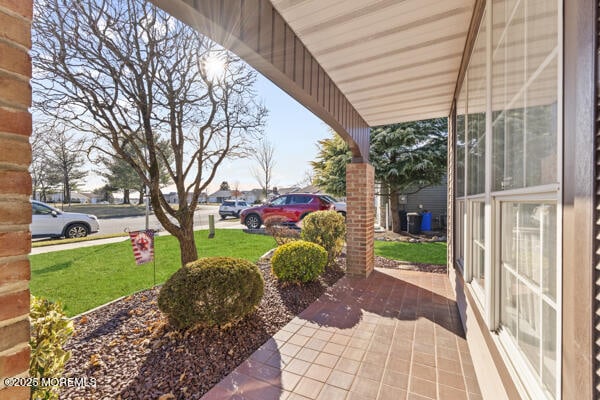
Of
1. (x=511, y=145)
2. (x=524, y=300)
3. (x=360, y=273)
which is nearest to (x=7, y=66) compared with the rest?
(x=511, y=145)

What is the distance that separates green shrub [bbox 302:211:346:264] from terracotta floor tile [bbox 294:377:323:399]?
3049 millimetres

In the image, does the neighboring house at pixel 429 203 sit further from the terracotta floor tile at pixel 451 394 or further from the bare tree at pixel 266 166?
the bare tree at pixel 266 166

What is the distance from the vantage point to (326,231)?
5066 millimetres

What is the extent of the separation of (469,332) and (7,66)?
129 inches

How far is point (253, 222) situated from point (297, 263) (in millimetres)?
7562

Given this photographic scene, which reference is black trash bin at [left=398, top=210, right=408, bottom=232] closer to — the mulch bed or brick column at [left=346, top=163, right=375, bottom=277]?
brick column at [left=346, top=163, right=375, bottom=277]

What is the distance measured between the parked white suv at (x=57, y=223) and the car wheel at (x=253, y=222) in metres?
5.51

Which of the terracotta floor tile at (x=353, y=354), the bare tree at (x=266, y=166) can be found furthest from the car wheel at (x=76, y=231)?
the bare tree at (x=266, y=166)

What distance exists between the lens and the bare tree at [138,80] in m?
2.97

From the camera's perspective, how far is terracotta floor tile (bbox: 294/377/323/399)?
1.89 m

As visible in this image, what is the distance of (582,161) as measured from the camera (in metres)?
0.73

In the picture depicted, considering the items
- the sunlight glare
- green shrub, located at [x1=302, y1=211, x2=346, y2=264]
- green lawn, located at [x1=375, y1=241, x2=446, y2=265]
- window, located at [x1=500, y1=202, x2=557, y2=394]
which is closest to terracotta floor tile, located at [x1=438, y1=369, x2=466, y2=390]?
window, located at [x1=500, y1=202, x2=557, y2=394]

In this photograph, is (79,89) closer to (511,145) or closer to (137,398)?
(137,398)

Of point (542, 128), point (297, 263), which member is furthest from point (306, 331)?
point (542, 128)
